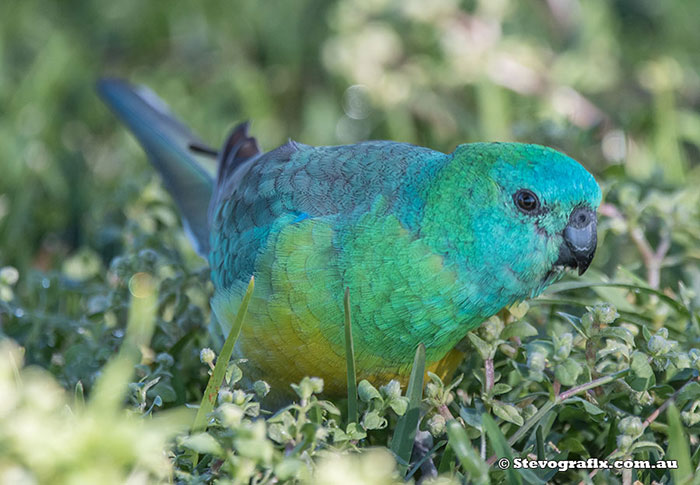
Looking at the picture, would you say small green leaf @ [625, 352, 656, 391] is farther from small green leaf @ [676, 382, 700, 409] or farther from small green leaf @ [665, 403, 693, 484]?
small green leaf @ [665, 403, 693, 484]

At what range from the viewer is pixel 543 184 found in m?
2.00

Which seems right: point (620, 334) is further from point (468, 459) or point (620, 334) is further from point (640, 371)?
point (468, 459)

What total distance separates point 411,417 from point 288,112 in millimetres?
3073

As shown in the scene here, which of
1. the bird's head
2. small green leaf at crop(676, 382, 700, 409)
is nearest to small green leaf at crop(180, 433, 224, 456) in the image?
the bird's head

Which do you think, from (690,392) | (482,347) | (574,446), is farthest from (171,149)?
(690,392)

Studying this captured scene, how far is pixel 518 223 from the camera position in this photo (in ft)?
6.64

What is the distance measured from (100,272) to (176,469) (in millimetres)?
1511

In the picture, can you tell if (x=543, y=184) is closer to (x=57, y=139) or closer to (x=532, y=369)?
(x=532, y=369)

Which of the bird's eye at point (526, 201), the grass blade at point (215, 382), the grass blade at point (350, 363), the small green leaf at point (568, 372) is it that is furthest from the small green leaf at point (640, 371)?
the grass blade at point (215, 382)

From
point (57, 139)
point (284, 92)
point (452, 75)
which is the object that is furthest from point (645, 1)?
point (57, 139)

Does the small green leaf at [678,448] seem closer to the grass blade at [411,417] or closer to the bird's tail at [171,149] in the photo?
the grass blade at [411,417]

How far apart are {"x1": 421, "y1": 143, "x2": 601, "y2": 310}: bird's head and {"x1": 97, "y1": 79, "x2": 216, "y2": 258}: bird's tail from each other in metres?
1.23

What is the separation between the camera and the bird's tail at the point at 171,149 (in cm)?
315

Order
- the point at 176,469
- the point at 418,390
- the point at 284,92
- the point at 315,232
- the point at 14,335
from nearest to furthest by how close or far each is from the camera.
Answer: the point at 176,469
the point at 418,390
the point at 315,232
the point at 14,335
the point at 284,92
